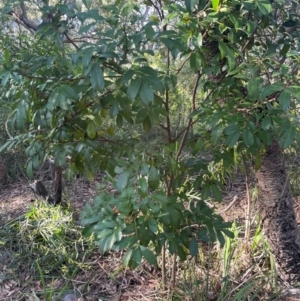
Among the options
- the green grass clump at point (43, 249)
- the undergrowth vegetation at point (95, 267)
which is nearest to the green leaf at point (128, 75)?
the undergrowth vegetation at point (95, 267)

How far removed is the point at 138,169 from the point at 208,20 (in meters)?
0.60

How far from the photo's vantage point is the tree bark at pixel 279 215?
8.19ft

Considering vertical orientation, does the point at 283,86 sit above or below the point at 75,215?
above

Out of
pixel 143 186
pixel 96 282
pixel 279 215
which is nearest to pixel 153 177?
pixel 143 186

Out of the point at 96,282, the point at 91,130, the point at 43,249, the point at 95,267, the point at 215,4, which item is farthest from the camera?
the point at 43,249

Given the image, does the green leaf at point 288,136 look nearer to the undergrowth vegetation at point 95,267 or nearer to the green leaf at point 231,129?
the green leaf at point 231,129

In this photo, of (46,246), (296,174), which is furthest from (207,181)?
(296,174)

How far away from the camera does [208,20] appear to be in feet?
4.94

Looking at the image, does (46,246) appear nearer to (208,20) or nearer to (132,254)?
(132,254)

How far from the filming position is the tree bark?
250 cm

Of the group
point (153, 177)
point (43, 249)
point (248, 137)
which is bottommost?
point (43, 249)

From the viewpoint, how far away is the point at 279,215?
2.54 metres

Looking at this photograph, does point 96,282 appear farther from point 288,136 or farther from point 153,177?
point 288,136

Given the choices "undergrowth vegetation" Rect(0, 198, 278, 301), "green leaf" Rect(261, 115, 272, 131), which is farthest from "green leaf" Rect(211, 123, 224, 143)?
"undergrowth vegetation" Rect(0, 198, 278, 301)
